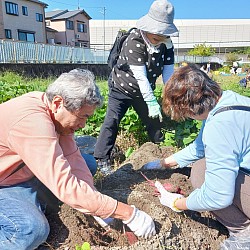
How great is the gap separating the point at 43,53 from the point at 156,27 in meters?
14.5

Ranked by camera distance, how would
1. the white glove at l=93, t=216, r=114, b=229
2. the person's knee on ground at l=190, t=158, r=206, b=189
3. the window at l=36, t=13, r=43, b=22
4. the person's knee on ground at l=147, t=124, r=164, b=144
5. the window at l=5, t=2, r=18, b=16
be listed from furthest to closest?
the window at l=36, t=13, r=43, b=22
the window at l=5, t=2, r=18, b=16
the person's knee on ground at l=147, t=124, r=164, b=144
the person's knee on ground at l=190, t=158, r=206, b=189
the white glove at l=93, t=216, r=114, b=229

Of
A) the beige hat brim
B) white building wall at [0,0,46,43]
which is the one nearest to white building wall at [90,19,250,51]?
white building wall at [0,0,46,43]

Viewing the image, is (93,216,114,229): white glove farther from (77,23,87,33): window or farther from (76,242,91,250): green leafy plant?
(77,23,87,33): window

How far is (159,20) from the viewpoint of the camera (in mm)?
2996

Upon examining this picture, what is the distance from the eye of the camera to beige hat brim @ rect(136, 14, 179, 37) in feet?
9.69

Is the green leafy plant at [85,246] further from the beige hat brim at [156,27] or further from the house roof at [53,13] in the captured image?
the house roof at [53,13]

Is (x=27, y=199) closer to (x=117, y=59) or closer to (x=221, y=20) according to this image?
(x=117, y=59)

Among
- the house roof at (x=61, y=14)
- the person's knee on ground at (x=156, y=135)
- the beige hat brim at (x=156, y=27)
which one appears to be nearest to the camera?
the beige hat brim at (x=156, y=27)

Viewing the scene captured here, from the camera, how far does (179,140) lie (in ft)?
13.1

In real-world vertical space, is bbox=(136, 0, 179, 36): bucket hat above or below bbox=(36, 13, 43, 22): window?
below

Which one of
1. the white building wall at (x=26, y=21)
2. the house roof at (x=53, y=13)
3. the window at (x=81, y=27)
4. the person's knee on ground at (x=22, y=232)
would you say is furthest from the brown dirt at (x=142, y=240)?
the window at (x=81, y=27)

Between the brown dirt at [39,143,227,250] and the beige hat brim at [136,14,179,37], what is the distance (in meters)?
1.27

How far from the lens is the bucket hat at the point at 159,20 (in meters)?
2.96

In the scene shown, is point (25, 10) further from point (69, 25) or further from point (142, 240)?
point (142, 240)
